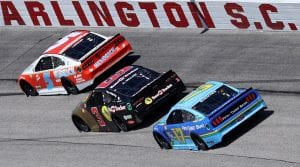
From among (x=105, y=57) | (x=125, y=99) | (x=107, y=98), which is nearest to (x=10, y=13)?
(x=105, y=57)

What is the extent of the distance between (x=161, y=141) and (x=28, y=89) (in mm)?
7656

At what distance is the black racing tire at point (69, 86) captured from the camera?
2508 centimetres

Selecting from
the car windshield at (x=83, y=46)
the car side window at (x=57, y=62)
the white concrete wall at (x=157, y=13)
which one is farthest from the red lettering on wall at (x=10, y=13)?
the car side window at (x=57, y=62)

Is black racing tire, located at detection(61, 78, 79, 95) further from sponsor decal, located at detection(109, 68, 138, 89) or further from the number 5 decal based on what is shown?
sponsor decal, located at detection(109, 68, 138, 89)

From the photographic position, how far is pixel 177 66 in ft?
84.9

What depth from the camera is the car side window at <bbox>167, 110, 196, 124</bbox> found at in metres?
19.2

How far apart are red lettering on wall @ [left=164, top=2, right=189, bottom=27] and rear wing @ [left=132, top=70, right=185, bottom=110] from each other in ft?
24.0

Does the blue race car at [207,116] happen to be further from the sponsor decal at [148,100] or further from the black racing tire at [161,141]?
the sponsor decal at [148,100]

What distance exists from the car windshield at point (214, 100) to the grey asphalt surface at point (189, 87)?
1.17m

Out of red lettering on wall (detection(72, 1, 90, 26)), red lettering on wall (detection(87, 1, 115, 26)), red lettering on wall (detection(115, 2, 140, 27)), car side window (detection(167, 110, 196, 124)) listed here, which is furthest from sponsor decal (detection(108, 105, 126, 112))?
red lettering on wall (detection(72, 1, 90, 26))

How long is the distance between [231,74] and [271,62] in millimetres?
1441

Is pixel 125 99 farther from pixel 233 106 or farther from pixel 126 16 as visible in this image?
pixel 126 16

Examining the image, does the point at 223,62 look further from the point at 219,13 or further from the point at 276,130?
the point at 276,130

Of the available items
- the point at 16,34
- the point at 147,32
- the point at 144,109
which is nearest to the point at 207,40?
the point at 147,32
